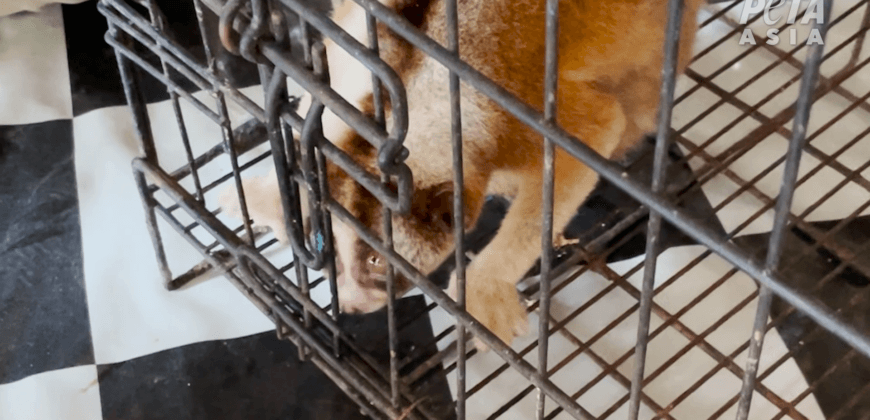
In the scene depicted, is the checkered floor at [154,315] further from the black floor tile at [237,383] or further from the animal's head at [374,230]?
the animal's head at [374,230]

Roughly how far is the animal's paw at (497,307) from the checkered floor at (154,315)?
1.7 inches

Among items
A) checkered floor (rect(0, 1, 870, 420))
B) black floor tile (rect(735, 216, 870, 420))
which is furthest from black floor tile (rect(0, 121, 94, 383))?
black floor tile (rect(735, 216, 870, 420))

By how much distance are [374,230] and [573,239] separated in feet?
0.97

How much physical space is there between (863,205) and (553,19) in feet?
2.30

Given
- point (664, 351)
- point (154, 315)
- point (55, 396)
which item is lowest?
point (55, 396)

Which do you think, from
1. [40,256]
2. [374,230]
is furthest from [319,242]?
[40,256]

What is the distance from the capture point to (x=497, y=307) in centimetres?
87

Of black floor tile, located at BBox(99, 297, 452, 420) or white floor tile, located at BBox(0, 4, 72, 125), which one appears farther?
white floor tile, located at BBox(0, 4, 72, 125)

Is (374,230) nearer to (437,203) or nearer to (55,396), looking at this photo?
(437,203)

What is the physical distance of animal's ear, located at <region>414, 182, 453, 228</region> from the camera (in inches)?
33.0

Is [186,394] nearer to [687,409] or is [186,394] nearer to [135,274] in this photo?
[135,274]

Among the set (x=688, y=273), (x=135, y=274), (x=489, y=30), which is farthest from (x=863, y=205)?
(x=135, y=274)

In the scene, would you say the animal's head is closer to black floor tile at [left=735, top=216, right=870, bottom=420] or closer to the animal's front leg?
the animal's front leg

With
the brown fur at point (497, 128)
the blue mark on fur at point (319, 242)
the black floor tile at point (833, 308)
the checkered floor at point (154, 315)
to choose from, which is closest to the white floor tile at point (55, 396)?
the checkered floor at point (154, 315)
